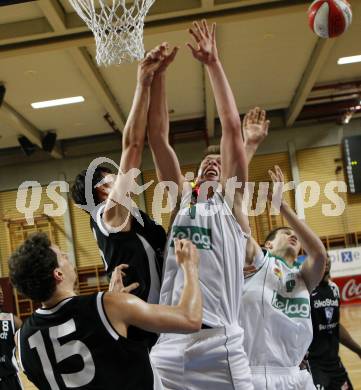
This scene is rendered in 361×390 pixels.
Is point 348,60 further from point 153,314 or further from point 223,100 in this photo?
point 153,314

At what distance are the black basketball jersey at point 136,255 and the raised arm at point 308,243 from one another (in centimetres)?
102

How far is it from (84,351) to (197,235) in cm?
78

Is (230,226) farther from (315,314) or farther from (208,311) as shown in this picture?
(315,314)

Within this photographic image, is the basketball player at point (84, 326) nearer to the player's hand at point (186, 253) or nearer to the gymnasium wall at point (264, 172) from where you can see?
the player's hand at point (186, 253)

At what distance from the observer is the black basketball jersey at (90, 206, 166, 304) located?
107 inches

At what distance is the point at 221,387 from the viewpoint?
2535 millimetres

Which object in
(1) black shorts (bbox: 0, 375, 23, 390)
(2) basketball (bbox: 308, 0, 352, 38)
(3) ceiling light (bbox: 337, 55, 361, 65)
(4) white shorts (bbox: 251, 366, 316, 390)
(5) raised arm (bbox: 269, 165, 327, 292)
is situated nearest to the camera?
(4) white shorts (bbox: 251, 366, 316, 390)

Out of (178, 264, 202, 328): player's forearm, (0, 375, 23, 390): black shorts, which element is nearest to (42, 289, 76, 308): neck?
(178, 264, 202, 328): player's forearm

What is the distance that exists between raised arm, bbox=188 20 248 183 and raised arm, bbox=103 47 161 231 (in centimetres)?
24

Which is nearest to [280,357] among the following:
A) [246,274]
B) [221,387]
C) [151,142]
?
[246,274]

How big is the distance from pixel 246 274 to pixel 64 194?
13409 millimetres

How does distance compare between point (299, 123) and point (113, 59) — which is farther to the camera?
point (299, 123)

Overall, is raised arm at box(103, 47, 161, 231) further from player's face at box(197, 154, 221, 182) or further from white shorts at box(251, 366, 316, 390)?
white shorts at box(251, 366, 316, 390)

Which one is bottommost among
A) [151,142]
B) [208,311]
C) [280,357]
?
[280,357]
